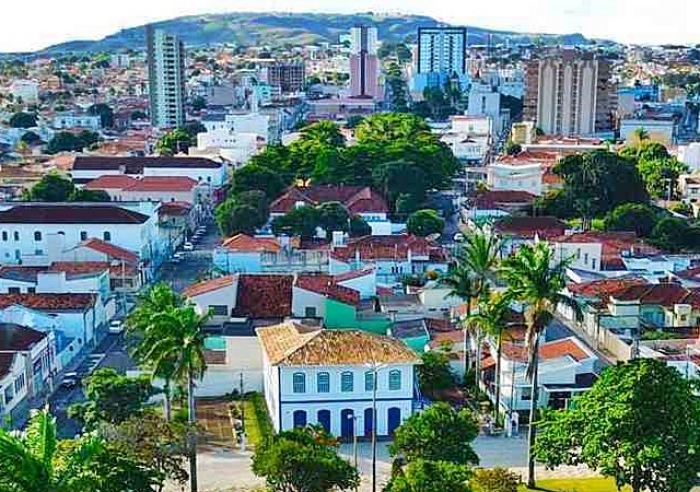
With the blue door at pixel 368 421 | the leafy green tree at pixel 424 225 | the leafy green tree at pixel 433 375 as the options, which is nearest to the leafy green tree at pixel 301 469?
the blue door at pixel 368 421

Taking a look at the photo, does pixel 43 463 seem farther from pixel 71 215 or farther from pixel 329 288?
pixel 71 215

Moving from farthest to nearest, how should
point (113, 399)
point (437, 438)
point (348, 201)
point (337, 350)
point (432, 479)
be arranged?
1. point (348, 201)
2. point (337, 350)
3. point (113, 399)
4. point (437, 438)
5. point (432, 479)

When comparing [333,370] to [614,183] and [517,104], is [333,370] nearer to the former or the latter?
[614,183]

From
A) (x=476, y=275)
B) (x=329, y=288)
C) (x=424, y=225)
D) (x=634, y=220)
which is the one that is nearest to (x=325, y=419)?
(x=476, y=275)

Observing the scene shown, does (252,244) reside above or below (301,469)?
below

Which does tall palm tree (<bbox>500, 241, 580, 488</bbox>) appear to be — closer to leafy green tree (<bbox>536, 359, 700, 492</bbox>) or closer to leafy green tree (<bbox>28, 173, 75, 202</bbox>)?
leafy green tree (<bbox>536, 359, 700, 492</bbox>)

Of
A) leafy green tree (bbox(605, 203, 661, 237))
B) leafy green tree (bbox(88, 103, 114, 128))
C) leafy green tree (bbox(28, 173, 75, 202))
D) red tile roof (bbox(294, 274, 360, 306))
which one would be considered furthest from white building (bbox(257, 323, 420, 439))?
leafy green tree (bbox(88, 103, 114, 128))
